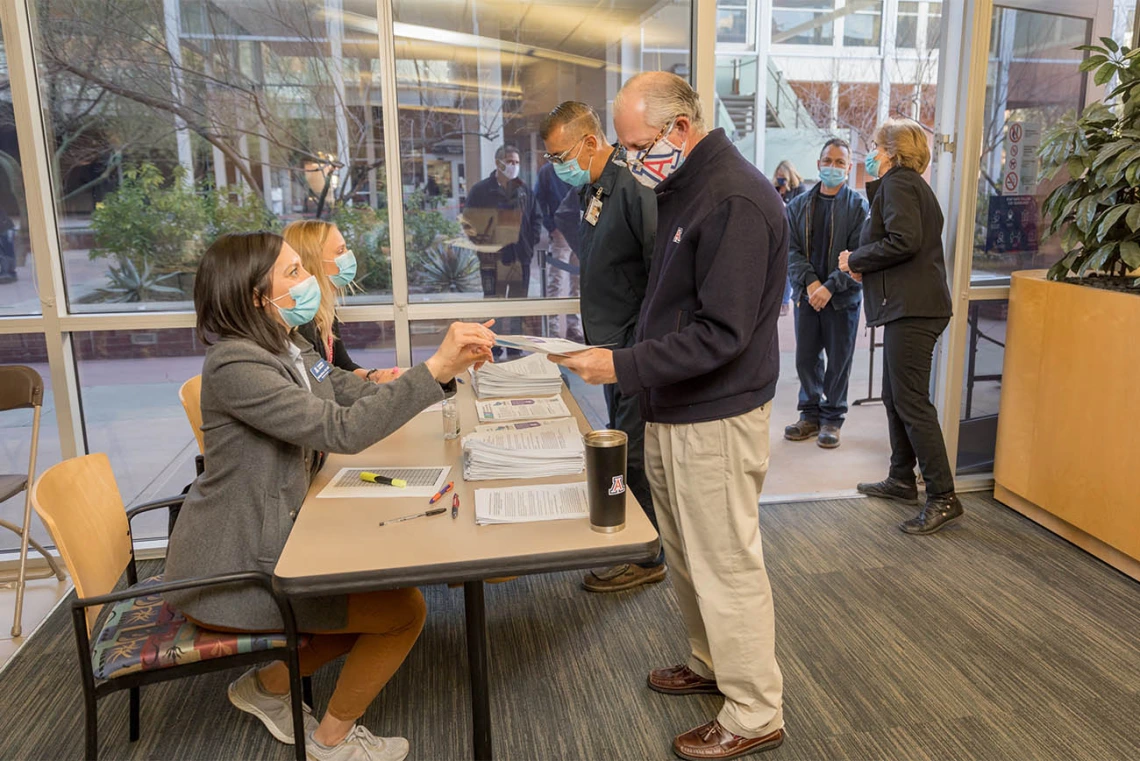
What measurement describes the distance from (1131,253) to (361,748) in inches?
123

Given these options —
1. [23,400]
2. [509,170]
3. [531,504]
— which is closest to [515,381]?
[531,504]

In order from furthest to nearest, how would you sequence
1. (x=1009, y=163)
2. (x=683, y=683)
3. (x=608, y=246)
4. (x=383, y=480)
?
1. (x=1009, y=163)
2. (x=608, y=246)
3. (x=683, y=683)
4. (x=383, y=480)

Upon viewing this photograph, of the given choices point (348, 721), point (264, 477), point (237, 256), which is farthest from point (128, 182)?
point (348, 721)

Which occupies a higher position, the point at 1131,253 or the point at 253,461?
the point at 1131,253

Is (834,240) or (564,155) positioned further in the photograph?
(834,240)

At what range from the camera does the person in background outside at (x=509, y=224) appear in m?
3.42

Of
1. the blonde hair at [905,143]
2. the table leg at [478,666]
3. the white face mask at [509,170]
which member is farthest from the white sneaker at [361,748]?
the blonde hair at [905,143]

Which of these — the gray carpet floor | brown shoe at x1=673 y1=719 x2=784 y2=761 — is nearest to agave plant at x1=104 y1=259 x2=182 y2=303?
the gray carpet floor

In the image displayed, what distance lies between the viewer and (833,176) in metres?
4.55

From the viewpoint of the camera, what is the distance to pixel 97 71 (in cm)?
310

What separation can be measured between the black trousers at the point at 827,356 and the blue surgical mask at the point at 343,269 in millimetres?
2831

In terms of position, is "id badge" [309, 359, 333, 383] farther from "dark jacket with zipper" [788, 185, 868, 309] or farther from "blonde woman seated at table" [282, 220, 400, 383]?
"dark jacket with zipper" [788, 185, 868, 309]

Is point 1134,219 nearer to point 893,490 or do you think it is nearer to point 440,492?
point 893,490

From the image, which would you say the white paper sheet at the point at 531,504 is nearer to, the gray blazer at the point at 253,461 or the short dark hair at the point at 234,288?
the gray blazer at the point at 253,461
